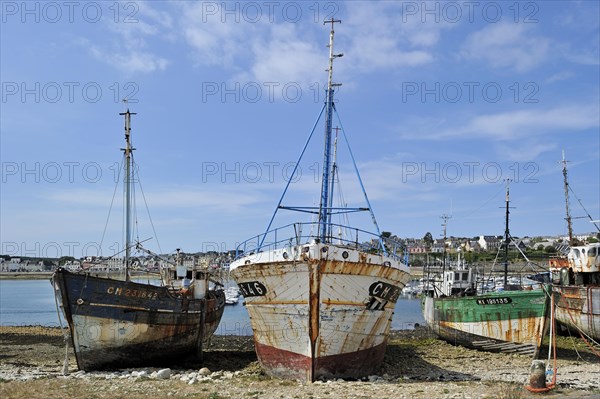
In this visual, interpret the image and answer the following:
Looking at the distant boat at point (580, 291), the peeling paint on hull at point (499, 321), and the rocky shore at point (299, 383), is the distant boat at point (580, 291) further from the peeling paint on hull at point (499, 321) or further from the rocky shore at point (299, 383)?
the peeling paint on hull at point (499, 321)

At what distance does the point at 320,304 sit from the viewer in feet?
51.7

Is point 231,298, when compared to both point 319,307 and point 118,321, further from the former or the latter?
point 319,307

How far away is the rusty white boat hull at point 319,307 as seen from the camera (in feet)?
51.8

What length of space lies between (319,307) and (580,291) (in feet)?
63.0

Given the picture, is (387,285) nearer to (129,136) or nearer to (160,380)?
(160,380)

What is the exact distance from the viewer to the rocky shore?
46.9 ft

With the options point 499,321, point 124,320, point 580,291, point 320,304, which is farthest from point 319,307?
point 580,291

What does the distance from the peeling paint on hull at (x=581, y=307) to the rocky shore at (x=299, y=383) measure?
70.4 inches

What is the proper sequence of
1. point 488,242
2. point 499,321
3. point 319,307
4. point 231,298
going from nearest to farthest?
point 319,307
point 499,321
point 231,298
point 488,242

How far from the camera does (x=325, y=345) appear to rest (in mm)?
15938

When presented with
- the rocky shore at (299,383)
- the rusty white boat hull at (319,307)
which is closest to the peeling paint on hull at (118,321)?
the rocky shore at (299,383)

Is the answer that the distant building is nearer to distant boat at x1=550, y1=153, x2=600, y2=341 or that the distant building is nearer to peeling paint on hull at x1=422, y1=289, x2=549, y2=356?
distant boat at x1=550, y1=153, x2=600, y2=341

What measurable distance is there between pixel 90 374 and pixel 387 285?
10.5 m

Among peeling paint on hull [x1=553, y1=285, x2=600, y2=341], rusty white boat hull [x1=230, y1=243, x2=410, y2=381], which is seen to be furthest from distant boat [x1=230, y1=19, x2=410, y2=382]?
peeling paint on hull [x1=553, y1=285, x2=600, y2=341]
